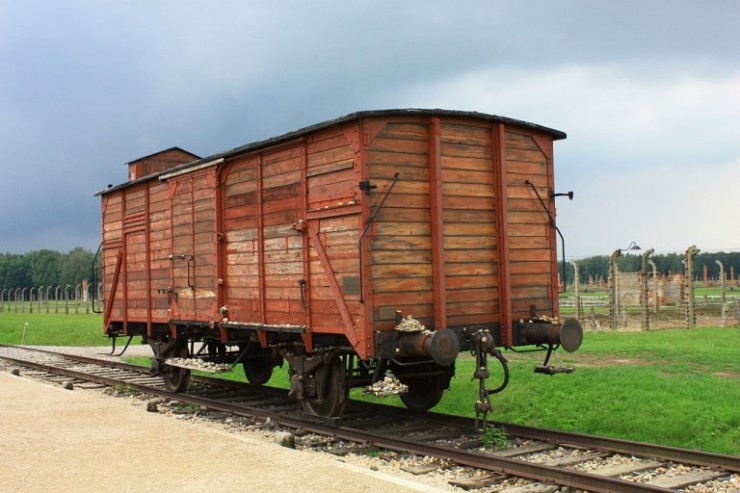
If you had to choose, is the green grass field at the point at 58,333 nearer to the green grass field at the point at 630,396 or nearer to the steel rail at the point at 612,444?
the green grass field at the point at 630,396

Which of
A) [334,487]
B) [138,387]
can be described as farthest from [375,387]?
[138,387]

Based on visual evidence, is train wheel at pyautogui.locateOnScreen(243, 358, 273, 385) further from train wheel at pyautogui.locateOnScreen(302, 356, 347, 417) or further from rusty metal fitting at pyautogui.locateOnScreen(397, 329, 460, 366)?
rusty metal fitting at pyautogui.locateOnScreen(397, 329, 460, 366)

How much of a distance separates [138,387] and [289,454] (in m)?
7.13

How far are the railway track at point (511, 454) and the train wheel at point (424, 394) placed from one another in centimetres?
34

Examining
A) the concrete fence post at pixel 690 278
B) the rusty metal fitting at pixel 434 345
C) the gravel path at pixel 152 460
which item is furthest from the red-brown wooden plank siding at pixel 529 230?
the concrete fence post at pixel 690 278

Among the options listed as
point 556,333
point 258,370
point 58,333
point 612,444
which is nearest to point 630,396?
point 556,333

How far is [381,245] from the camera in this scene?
28.4ft

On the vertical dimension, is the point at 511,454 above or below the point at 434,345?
below

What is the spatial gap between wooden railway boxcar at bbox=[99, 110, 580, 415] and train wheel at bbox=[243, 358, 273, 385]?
2.14 m

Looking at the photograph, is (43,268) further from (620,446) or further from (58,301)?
(620,446)

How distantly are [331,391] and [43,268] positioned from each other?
434ft

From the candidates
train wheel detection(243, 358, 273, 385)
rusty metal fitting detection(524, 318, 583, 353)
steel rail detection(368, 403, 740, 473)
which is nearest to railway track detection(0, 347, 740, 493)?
steel rail detection(368, 403, 740, 473)

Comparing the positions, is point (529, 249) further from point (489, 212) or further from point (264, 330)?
point (264, 330)

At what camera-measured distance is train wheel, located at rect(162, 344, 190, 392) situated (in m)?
13.5
